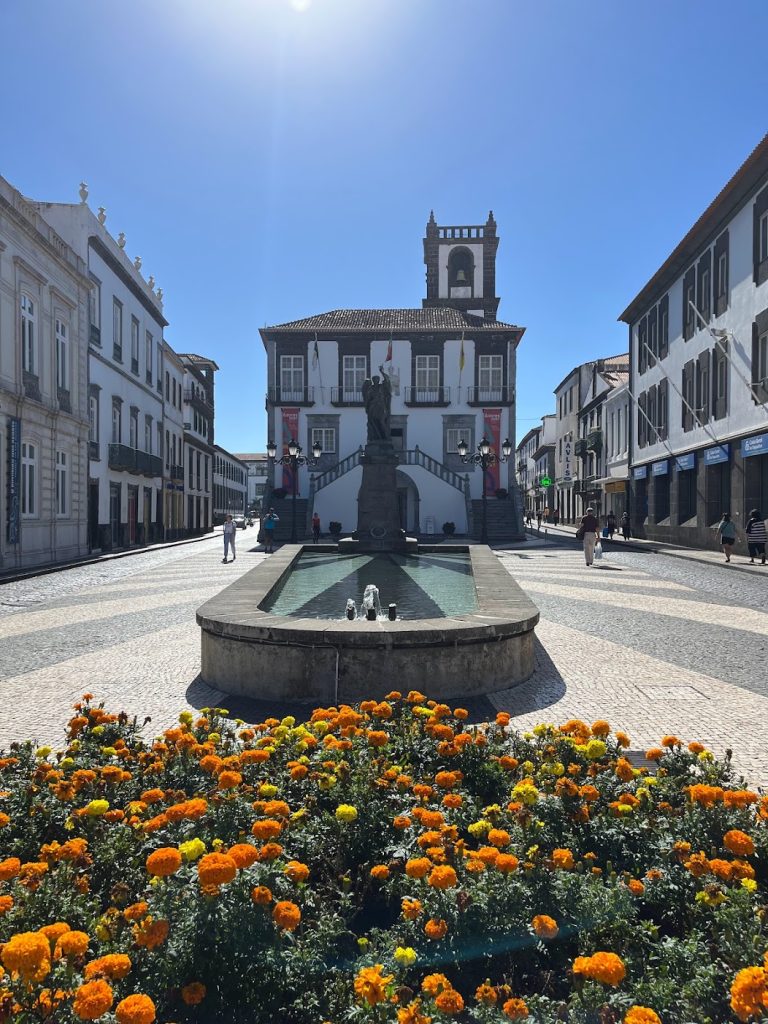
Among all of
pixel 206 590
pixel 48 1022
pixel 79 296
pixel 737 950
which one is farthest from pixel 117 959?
pixel 79 296

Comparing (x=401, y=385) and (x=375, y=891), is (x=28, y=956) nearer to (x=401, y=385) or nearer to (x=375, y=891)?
(x=375, y=891)

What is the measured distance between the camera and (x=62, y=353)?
68.5 ft

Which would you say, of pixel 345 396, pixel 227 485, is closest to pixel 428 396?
pixel 345 396

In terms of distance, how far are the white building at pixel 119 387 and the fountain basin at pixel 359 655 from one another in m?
20.1

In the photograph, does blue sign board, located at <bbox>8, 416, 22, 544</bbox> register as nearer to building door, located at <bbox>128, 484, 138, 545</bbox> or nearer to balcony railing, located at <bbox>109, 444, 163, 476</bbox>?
balcony railing, located at <bbox>109, 444, 163, 476</bbox>

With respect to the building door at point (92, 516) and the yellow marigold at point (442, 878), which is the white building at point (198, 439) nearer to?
the building door at point (92, 516)

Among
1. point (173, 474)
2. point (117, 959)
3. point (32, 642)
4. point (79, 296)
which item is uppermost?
point (79, 296)

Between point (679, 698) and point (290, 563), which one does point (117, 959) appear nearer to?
point (679, 698)

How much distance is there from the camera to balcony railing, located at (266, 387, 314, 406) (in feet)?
120

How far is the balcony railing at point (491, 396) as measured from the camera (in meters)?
36.3

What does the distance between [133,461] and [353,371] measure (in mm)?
13884

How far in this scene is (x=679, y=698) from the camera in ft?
18.2

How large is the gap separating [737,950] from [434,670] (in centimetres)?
350

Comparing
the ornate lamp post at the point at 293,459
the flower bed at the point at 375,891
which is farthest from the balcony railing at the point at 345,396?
the flower bed at the point at 375,891
